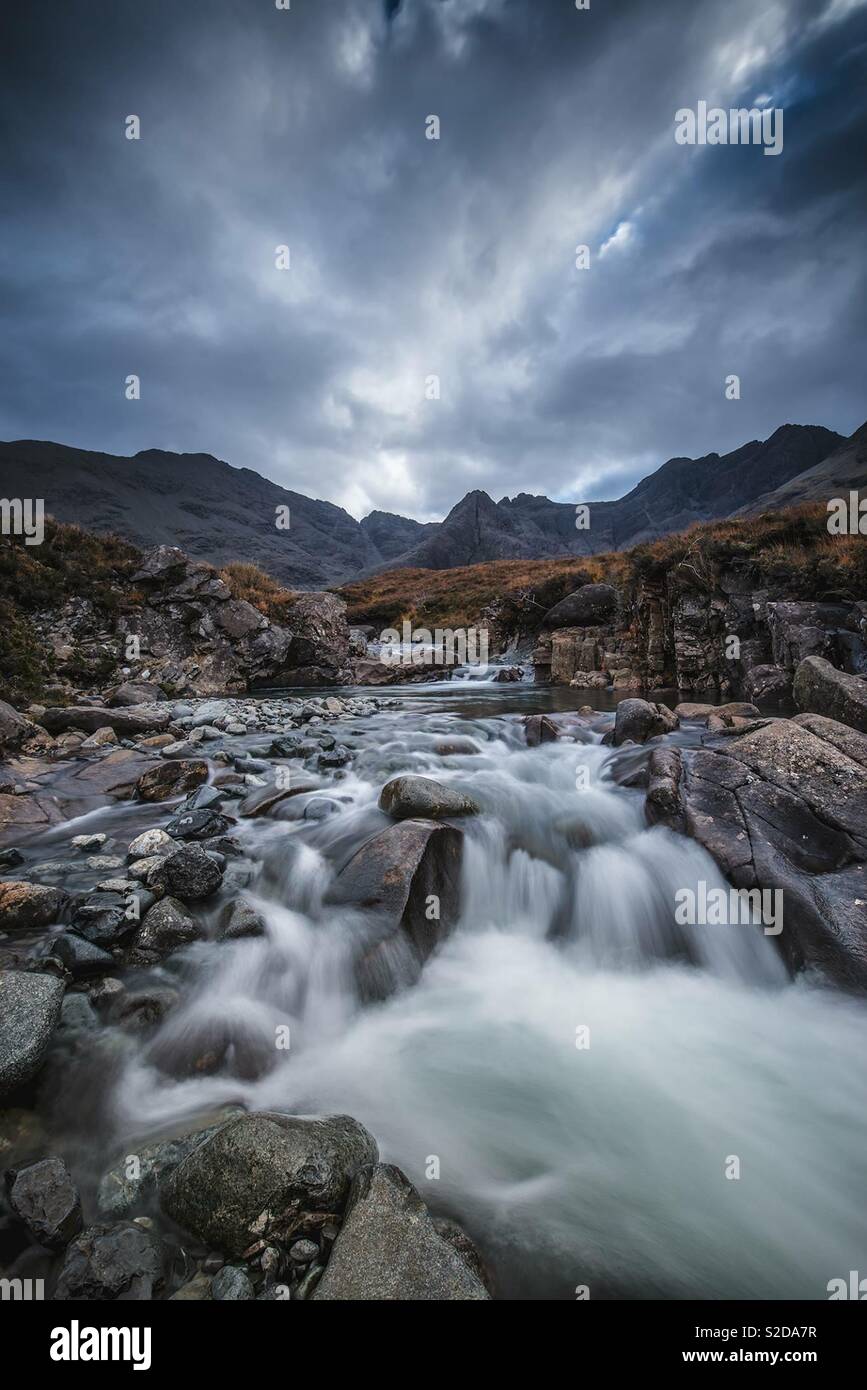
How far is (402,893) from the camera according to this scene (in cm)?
445

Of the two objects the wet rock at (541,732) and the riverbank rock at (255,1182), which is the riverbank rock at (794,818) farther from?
the riverbank rock at (255,1182)

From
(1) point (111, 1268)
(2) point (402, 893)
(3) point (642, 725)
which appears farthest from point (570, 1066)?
(3) point (642, 725)

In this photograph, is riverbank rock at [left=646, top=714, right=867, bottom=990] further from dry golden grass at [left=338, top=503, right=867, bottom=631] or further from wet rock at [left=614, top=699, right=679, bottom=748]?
dry golden grass at [left=338, top=503, right=867, bottom=631]

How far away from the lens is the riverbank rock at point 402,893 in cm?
416

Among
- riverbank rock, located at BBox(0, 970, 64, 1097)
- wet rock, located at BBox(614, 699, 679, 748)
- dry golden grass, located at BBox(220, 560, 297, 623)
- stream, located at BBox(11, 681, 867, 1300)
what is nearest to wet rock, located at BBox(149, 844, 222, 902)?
stream, located at BBox(11, 681, 867, 1300)

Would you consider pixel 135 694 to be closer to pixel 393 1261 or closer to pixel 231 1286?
pixel 231 1286

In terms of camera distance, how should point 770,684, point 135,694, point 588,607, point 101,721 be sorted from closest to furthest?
point 101,721 → point 770,684 → point 135,694 → point 588,607

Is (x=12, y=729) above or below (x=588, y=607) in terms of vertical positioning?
below

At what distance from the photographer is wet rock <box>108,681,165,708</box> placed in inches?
500

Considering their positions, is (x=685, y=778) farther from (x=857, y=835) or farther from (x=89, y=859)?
(x=89, y=859)

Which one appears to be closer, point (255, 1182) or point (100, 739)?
point (255, 1182)

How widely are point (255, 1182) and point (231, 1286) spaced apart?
29 centimetres
